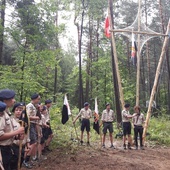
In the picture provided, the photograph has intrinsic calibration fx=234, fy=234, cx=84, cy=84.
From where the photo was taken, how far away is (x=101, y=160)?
7.16 m

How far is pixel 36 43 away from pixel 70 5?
11.4 metres

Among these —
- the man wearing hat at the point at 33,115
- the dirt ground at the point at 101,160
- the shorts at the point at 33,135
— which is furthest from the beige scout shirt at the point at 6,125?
the dirt ground at the point at 101,160

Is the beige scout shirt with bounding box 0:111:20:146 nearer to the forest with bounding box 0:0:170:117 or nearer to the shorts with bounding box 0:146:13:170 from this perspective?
the shorts with bounding box 0:146:13:170

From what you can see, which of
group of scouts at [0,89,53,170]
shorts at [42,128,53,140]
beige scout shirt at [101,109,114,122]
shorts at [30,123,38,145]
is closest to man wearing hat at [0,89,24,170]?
group of scouts at [0,89,53,170]

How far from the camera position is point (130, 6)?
87.9 feet

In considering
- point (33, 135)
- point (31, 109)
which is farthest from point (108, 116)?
point (31, 109)

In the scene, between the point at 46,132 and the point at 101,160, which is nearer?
the point at 101,160

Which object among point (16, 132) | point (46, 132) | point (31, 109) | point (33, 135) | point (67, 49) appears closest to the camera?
point (16, 132)

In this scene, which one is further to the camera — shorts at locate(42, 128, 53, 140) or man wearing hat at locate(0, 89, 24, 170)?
shorts at locate(42, 128, 53, 140)

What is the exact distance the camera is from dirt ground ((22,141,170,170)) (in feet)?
21.5

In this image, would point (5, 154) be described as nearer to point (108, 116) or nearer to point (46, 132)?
point (46, 132)

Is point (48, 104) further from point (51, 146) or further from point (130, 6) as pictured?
point (130, 6)

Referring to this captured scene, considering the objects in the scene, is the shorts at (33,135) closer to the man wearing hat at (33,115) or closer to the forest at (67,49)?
the man wearing hat at (33,115)

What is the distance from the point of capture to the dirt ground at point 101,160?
21.5 ft
